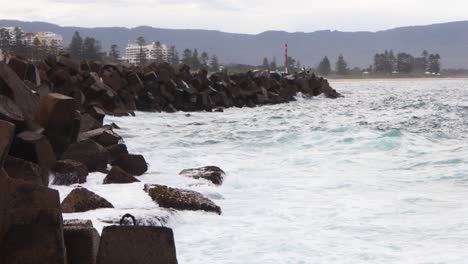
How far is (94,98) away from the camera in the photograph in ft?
57.2

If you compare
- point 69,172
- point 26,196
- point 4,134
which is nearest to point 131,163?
point 69,172

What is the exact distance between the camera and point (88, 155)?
822 cm

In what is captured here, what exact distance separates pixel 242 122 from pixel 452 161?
29.5 feet

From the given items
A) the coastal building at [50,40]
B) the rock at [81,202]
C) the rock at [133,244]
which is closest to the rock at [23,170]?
the rock at [81,202]

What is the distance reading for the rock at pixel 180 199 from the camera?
253 inches

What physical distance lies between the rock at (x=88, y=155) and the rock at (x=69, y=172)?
47 cm

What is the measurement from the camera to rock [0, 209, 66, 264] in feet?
11.0

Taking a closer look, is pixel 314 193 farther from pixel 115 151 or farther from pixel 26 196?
pixel 26 196

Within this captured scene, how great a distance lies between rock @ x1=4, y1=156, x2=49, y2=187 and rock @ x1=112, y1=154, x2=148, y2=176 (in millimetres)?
2339

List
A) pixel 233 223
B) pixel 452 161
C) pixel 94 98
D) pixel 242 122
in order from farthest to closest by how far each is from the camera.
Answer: pixel 242 122
pixel 94 98
pixel 452 161
pixel 233 223

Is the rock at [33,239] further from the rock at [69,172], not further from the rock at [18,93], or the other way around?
the rock at [18,93]

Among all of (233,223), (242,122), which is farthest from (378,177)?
(242,122)

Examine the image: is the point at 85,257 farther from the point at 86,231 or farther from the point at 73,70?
the point at 73,70

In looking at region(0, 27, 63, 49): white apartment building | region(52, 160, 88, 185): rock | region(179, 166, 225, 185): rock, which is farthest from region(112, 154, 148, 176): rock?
region(0, 27, 63, 49): white apartment building
